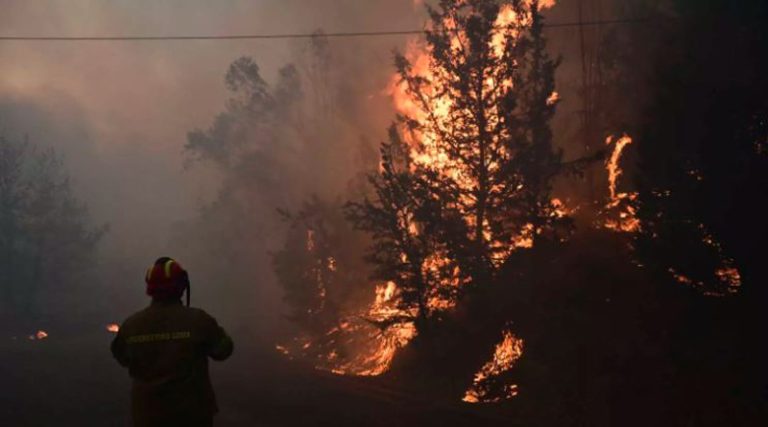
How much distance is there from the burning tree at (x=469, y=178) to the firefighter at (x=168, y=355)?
556 inches

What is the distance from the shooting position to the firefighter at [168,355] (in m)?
4.03

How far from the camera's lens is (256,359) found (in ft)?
82.4

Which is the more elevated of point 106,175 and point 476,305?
point 106,175

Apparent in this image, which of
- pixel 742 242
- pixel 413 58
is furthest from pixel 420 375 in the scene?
pixel 413 58

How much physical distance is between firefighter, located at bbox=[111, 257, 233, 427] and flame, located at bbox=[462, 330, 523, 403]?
42.3 feet

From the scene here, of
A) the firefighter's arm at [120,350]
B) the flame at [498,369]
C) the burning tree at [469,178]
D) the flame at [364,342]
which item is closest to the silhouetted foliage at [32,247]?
the flame at [364,342]

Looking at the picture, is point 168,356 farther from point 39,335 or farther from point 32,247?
point 32,247

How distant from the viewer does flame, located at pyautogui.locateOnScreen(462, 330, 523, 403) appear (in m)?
16.2

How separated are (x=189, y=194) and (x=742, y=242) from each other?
121m

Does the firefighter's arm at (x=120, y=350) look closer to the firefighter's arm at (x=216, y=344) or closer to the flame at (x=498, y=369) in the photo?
the firefighter's arm at (x=216, y=344)

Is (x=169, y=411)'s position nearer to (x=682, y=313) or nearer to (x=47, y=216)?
(x=682, y=313)

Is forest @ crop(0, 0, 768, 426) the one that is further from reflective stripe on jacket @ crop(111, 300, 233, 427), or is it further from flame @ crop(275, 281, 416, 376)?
reflective stripe on jacket @ crop(111, 300, 233, 427)

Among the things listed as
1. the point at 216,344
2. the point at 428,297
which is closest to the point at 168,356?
the point at 216,344

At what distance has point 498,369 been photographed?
17422 millimetres
